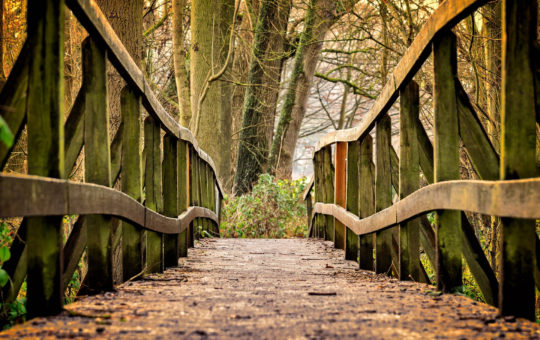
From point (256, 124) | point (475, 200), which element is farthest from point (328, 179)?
point (256, 124)

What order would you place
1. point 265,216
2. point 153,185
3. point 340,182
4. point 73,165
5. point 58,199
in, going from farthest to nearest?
point 265,216 → point 340,182 → point 153,185 → point 73,165 → point 58,199

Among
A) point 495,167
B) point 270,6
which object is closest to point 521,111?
point 495,167

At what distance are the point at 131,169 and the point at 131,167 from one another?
1cm

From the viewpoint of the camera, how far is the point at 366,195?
16.8ft

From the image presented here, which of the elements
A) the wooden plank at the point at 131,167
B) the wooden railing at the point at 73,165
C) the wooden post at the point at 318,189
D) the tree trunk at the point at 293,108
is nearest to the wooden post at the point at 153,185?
the wooden railing at the point at 73,165

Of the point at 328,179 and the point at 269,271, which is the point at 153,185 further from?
the point at 328,179

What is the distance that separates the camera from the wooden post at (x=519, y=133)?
7.40 ft

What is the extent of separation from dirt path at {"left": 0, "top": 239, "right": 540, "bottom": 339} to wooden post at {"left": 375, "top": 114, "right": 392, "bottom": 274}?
0.48m

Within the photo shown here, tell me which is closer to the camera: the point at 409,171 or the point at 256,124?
the point at 409,171

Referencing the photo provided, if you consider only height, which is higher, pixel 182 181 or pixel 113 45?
pixel 113 45

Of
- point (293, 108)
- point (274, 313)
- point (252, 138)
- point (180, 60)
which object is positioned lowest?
point (274, 313)

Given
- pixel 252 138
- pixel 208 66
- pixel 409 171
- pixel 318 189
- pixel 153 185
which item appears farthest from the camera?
pixel 252 138

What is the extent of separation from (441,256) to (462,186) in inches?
19.8

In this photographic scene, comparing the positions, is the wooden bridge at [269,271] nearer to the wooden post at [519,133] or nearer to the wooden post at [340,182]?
the wooden post at [519,133]
